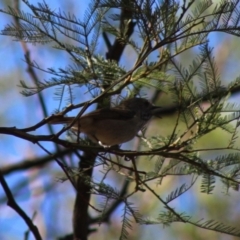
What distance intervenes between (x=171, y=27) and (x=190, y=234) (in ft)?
15.2

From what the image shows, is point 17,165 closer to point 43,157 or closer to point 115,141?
point 43,157

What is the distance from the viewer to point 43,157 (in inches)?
244

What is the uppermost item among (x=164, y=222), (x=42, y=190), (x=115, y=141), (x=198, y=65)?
(x=42, y=190)

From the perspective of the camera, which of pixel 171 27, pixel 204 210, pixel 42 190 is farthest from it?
pixel 42 190

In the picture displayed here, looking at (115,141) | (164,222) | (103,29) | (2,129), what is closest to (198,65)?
(103,29)

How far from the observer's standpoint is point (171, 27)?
9.17 ft

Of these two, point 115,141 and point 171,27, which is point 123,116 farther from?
point 171,27

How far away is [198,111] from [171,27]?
1.65ft

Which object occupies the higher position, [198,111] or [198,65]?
[198,65]

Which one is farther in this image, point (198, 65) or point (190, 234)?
point (190, 234)

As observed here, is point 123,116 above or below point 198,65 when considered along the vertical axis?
above

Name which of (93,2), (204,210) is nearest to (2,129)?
(93,2)

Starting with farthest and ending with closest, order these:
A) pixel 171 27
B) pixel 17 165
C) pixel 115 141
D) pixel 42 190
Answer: pixel 42 190 < pixel 17 165 < pixel 115 141 < pixel 171 27

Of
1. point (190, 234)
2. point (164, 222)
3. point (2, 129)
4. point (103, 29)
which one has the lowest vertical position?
point (164, 222)
